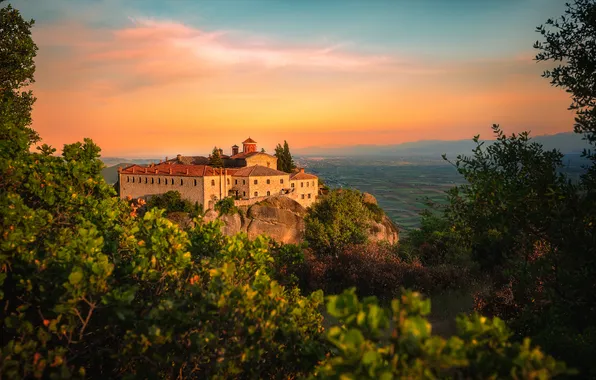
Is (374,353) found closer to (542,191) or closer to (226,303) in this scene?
(226,303)

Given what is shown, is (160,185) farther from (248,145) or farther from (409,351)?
(409,351)

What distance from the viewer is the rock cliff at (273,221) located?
6241 centimetres

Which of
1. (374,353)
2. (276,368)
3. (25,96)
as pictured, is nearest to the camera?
(374,353)

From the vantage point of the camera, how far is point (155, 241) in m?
8.21

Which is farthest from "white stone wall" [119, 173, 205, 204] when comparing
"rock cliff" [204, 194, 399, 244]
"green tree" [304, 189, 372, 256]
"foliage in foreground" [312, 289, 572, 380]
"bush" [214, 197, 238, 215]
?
"foliage in foreground" [312, 289, 572, 380]

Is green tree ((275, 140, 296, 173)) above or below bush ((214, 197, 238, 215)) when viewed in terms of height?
above

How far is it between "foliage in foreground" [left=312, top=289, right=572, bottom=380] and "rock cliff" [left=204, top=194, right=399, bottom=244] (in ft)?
188

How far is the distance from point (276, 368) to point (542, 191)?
6648 millimetres

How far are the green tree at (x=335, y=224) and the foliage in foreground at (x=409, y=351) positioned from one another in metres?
29.0

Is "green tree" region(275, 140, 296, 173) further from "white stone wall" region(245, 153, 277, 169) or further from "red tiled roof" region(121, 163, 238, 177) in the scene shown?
"red tiled roof" region(121, 163, 238, 177)

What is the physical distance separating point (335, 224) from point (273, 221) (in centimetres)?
2855

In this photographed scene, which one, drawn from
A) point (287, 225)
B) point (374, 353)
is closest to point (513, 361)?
→ point (374, 353)

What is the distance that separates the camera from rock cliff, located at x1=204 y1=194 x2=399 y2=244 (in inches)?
2457

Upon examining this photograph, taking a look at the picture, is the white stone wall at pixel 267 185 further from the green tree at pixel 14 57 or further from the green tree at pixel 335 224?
the green tree at pixel 14 57
